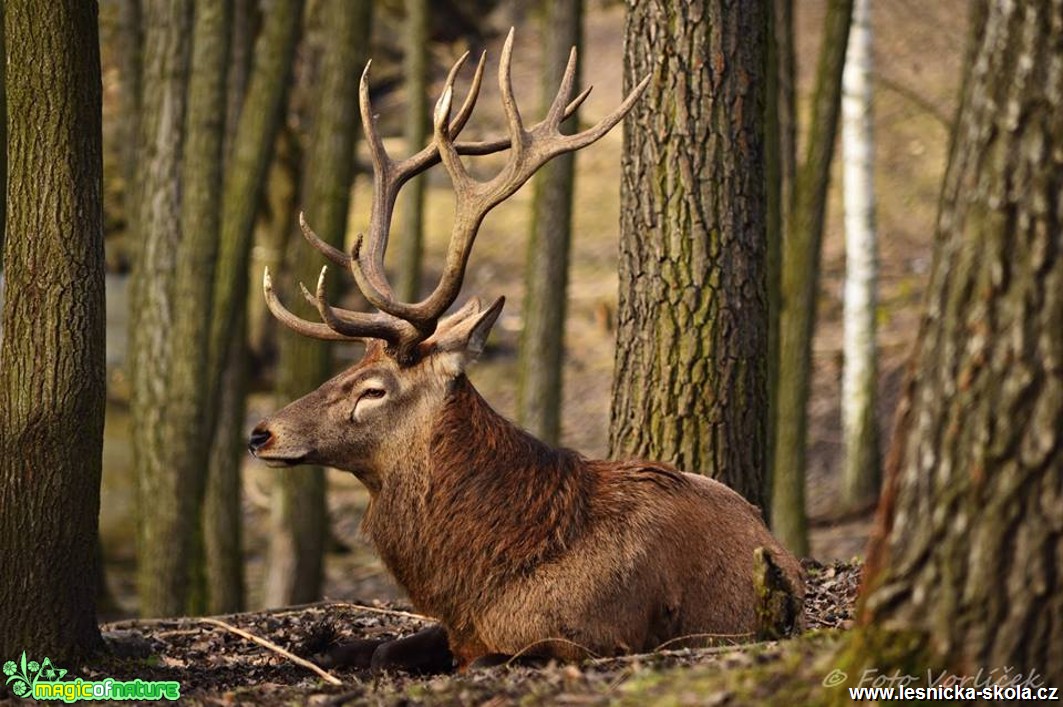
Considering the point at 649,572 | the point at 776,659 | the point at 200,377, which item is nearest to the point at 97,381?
the point at 649,572

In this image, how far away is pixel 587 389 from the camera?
68.8ft

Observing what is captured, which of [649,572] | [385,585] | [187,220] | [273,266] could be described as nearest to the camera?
[649,572]

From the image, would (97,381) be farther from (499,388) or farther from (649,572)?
(499,388)

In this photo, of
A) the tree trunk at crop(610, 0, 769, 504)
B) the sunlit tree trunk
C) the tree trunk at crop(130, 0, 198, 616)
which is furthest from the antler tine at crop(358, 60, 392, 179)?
the sunlit tree trunk

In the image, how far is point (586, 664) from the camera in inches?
226

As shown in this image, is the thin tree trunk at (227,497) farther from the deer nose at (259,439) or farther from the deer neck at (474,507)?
the deer neck at (474,507)

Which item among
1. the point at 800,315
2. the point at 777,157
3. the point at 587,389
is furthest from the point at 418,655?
the point at 587,389

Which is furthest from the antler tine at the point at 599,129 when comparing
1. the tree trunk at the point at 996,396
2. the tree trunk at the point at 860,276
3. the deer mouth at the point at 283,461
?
the tree trunk at the point at 860,276

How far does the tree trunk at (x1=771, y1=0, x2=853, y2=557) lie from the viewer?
12.4m

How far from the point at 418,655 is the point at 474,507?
0.73 meters

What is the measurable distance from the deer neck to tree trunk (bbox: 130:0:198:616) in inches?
176

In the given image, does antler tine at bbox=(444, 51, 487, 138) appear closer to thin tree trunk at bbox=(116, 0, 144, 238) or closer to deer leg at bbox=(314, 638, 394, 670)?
deer leg at bbox=(314, 638, 394, 670)

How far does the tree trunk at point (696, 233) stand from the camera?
7.82 metres

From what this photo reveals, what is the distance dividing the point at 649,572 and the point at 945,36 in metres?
13.3
